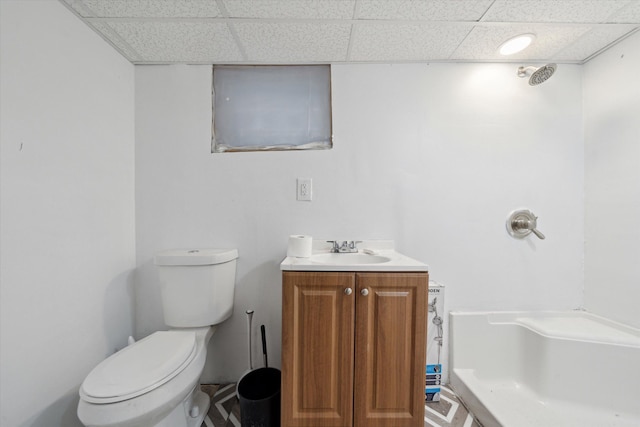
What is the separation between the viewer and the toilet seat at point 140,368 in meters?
0.75

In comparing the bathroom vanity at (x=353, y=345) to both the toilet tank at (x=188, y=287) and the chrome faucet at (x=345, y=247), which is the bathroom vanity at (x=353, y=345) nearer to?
the chrome faucet at (x=345, y=247)

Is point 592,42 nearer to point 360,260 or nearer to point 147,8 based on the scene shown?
point 360,260

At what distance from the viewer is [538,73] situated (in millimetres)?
1164

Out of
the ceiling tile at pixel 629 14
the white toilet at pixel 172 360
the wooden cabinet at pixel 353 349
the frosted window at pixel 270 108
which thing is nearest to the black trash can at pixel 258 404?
the wooden cabinet at pixel 353 349

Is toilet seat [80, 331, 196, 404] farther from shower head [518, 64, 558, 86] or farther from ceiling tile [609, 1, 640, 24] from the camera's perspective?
ceiling tile [609, 1, 640, 24]

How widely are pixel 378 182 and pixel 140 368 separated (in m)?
1.34

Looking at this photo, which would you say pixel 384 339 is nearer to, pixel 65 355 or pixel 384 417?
pixel 384 417

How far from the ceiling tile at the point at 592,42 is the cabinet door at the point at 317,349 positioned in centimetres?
164

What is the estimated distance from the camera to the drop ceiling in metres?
0.99

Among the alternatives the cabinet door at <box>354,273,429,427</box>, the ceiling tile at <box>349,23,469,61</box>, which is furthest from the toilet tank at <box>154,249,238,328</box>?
the ceiling tile at <box>349,23,469,61</box>

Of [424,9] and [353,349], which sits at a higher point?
[424,9]

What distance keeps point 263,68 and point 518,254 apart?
183cm

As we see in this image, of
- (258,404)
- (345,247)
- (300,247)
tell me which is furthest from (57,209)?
(345,247)

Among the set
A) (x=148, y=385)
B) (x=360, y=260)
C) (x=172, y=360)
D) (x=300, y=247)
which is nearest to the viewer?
(x=148, y=385)
